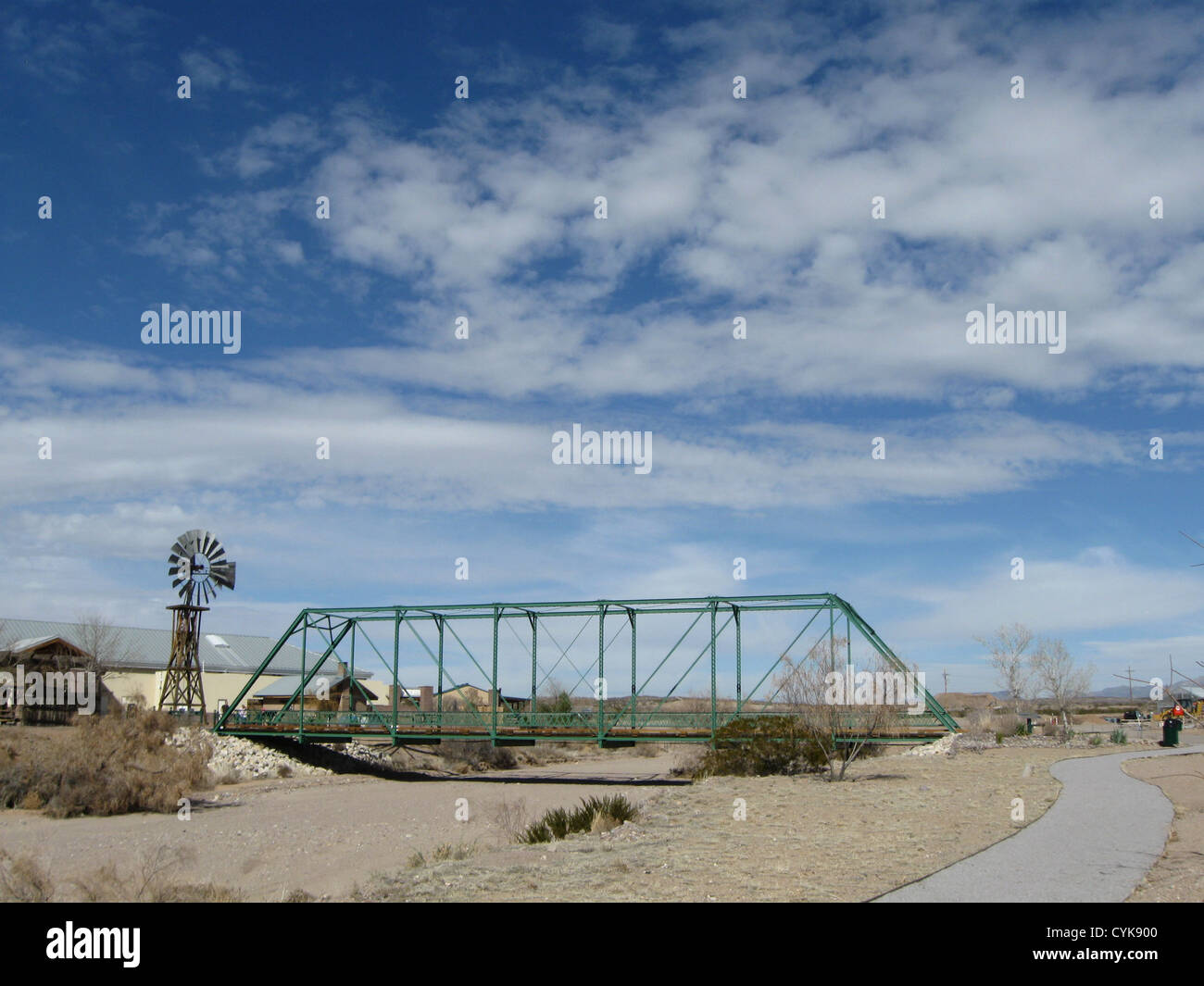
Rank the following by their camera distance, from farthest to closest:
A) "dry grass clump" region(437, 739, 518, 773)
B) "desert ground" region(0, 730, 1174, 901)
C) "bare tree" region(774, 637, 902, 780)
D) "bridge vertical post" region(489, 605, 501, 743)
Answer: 1. "dry grass clump" region(437, 739, 518, 773)
2. "bridge vertical post" region(489, 605, 501, 743)
3. "bare tree" region(774, 637, 902, 780)
4. "desert ground" region(0, 730, 1174, 901)

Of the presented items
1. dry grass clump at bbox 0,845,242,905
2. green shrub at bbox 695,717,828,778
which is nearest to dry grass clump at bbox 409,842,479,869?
dry grass clump at bbox 0,845,242,905

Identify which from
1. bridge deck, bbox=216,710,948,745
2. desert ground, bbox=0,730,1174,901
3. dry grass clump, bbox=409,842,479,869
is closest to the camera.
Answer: desert ground, bbox=0,730,1174,901

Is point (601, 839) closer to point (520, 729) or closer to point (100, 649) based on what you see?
point (520, 729)

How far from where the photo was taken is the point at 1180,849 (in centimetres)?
1324

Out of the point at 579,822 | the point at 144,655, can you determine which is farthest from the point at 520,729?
the point at 144,655

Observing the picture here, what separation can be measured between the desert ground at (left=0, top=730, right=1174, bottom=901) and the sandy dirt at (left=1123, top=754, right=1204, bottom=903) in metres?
0.13

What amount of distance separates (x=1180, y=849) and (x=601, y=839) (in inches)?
338

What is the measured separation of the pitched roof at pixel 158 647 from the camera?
2648 inches

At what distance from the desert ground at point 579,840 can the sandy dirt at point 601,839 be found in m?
0.06

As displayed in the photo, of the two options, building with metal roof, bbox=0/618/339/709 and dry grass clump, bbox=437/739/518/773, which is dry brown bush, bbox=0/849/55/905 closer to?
dry grass clump, bbox=437/739/518/773

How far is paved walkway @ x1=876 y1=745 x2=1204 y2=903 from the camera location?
10359mm

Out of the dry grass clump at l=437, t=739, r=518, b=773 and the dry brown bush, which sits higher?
the dry brown bush

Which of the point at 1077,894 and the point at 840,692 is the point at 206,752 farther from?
the point at 1077,894
